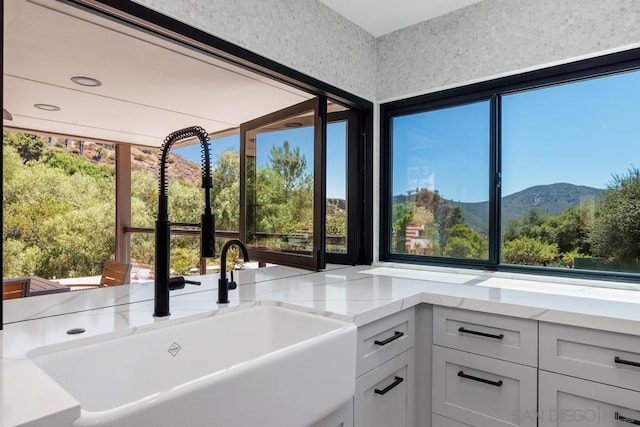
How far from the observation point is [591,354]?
4.27 feet

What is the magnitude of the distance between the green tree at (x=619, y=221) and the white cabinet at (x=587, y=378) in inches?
28.9

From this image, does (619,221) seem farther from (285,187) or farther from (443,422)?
(285,187)

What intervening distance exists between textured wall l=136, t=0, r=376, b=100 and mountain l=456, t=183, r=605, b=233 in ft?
3.29

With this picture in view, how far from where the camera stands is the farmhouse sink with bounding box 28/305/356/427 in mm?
726

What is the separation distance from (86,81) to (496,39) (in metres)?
2.63

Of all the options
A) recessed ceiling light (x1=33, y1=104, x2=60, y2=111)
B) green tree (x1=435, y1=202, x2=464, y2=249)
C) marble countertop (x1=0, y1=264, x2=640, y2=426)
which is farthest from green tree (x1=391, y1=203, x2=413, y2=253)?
recessed ceiling light (x1=33, y1=104, x2=60, y2=111)

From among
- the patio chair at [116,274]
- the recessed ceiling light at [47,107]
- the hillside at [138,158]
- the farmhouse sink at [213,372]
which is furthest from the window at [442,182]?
the hillside at [138,158]

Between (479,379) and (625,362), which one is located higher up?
(625,362)

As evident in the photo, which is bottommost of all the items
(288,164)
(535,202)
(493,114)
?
(535,202)

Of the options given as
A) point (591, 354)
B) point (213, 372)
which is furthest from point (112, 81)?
point (591, 354)

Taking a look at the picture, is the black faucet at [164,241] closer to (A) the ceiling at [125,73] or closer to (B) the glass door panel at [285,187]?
(A) the ceiling at [125,73]

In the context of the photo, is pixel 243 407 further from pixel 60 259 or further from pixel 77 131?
pixel 60 259

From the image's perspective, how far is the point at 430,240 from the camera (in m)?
2.43

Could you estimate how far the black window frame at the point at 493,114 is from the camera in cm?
183
